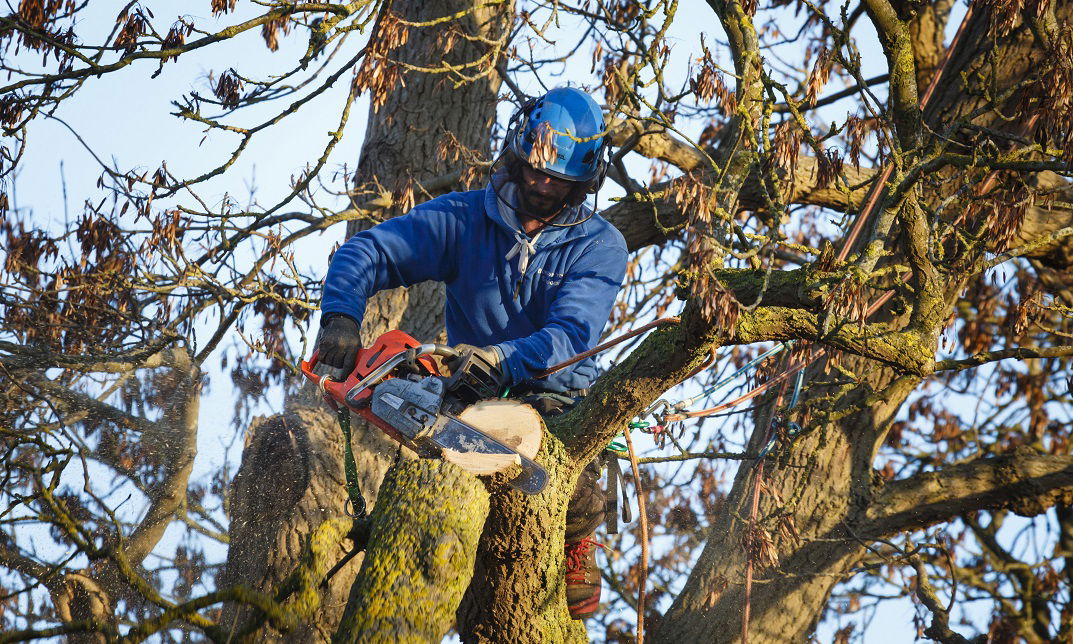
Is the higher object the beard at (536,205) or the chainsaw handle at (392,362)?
the beard at (536,205)

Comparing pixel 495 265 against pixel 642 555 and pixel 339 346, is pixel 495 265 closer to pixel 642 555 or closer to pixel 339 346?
pixel 339 346

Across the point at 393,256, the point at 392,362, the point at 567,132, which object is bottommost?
the point at 392,362

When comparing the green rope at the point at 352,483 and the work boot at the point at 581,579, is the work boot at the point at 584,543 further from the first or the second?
the green rope at the point at 352,483

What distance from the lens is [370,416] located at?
118 inches

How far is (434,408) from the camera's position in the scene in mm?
2736

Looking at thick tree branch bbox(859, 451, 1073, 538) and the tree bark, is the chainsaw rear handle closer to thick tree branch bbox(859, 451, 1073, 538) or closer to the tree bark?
the tree bark

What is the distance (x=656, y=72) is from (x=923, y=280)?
1.58 m

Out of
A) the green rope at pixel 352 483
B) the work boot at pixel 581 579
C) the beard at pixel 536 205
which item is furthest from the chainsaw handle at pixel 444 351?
the work boot at pixel 581 579

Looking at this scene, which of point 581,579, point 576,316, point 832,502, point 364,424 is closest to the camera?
point 576,316

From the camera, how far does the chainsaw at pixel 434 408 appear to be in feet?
8.83

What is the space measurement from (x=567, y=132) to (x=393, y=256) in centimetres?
80

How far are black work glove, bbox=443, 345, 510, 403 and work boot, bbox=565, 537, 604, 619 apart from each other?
3.32ft

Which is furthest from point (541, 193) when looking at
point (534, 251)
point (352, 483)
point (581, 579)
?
point (581, 579)

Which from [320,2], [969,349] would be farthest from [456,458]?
[969,349]
